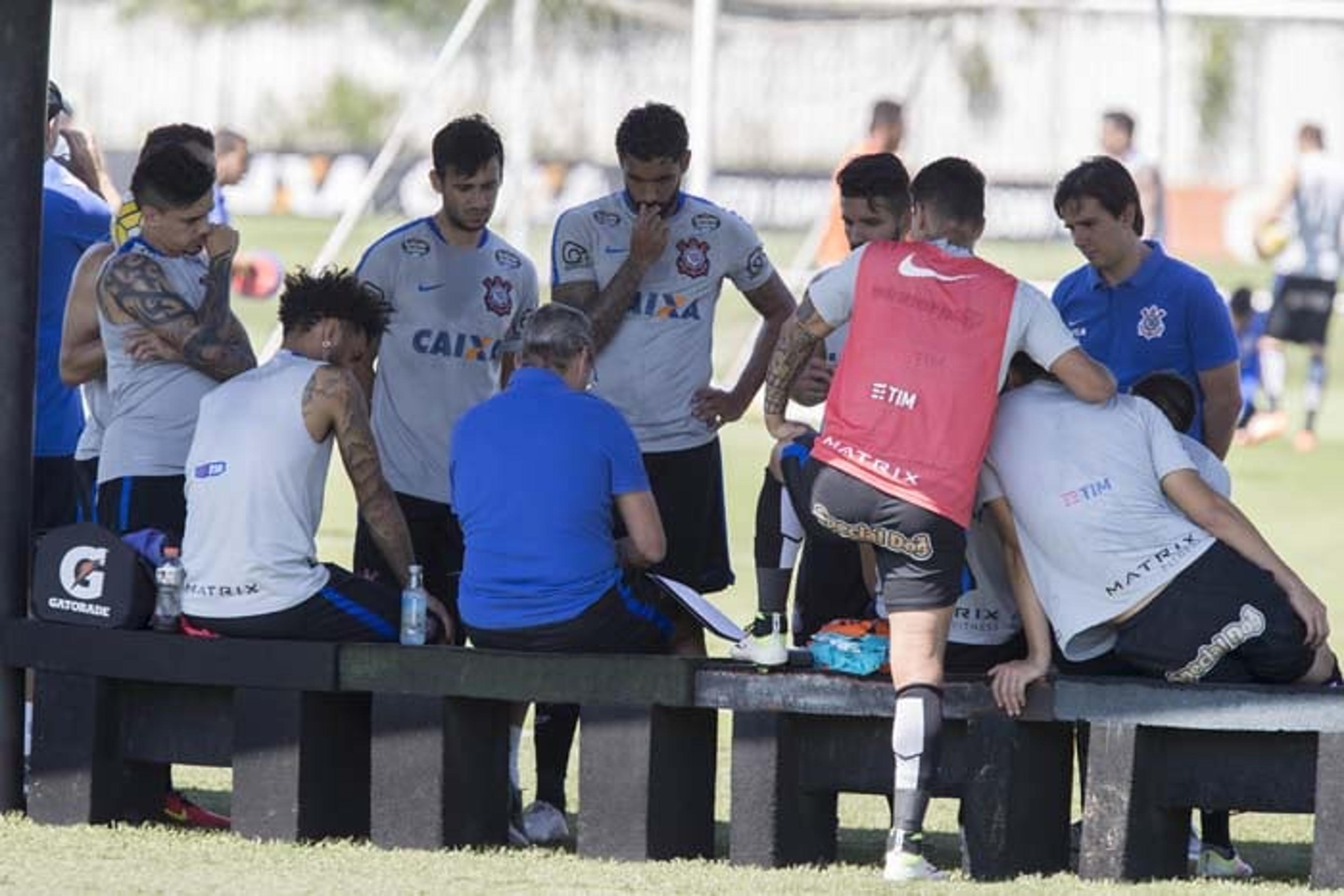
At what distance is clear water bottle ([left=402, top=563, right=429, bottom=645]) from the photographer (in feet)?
24.0

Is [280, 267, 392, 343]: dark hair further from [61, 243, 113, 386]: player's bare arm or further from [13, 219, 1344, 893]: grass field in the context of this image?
[13, 219, 1344, 893]: grass field

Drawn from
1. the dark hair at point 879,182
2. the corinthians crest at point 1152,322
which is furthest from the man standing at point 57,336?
the corinthians crest at point 1152,322

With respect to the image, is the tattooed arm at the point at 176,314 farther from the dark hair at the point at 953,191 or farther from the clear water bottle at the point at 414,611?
the dark hair at the point at 953,191

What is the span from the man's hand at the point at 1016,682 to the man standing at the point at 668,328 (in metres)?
1.75

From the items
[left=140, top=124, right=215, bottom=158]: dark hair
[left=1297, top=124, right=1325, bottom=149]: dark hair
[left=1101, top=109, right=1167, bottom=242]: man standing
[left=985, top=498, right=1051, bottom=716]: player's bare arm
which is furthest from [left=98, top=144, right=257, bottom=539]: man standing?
[left=1297, top=124, right=1325, bottom=149]: dark hair

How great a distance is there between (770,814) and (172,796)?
168 centimetres

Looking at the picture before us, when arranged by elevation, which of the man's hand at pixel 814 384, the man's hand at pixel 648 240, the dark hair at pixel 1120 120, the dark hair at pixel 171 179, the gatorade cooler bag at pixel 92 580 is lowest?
the gatorade cooler bag at pixel 92 580

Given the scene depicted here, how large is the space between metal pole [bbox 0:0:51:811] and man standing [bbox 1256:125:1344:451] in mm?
14368

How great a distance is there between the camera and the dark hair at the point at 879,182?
26.2 feet

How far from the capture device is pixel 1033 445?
22.8ft

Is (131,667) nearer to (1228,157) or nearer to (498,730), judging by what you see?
(498,730)

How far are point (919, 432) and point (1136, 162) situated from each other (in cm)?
1316

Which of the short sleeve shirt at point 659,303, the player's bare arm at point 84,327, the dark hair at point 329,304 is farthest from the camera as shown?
the short sleeve shirt at point 659,303

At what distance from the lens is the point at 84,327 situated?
7.91m
